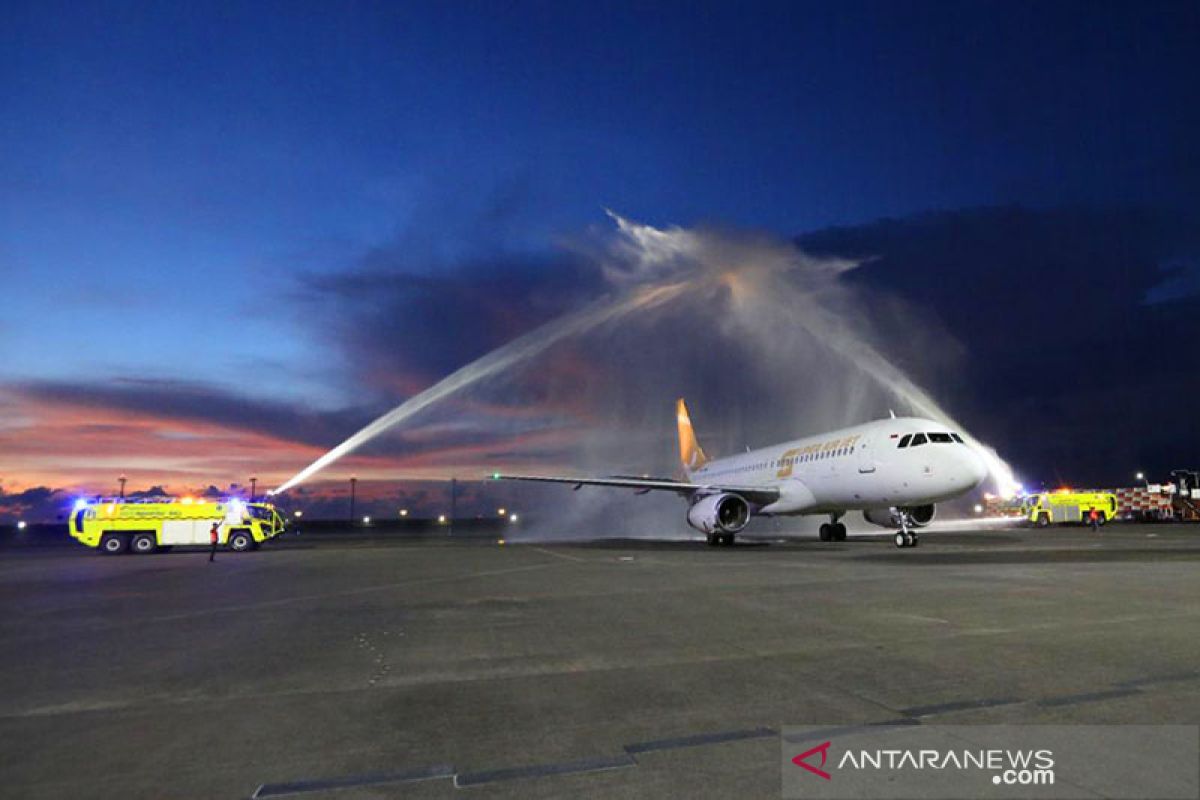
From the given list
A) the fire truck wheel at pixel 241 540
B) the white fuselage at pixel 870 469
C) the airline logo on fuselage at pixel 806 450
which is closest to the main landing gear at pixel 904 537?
the white fuselage at pixel 870 469

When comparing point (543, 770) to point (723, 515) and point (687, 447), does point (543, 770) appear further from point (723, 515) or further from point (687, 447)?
point (687, 447)

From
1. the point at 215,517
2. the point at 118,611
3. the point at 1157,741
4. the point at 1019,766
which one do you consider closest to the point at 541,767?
the point at 1019,766

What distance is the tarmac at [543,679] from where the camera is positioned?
4.68m

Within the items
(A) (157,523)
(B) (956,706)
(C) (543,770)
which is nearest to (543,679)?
(C) (543,770)

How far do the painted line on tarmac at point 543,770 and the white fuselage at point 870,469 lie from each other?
22.7 metres

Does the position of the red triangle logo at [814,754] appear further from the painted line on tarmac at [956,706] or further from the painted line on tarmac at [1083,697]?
the painted line on tarmac at [1083,697]

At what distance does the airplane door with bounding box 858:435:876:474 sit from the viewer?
2708 centimetres

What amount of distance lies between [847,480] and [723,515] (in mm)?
5422

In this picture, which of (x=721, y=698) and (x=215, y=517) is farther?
(x=215, y=517)

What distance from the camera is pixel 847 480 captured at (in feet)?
93.0

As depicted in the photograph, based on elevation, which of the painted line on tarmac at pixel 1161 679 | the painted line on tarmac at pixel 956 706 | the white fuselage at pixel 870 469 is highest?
the white fuselage at pixel 870 469

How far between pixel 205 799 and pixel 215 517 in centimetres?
3541

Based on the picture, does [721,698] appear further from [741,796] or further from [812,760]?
[741,796]

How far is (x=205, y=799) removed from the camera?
4.27 m
